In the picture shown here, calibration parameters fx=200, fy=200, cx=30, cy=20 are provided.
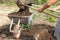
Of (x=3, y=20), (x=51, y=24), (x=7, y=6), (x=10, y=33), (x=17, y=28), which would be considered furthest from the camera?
(x=7, y=6)

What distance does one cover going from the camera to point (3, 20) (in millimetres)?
5680

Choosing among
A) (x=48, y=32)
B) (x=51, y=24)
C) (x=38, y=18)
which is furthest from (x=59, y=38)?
(x=38, y=18)

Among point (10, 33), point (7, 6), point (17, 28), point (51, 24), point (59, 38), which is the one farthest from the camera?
point (7, 6)

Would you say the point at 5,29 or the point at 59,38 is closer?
the point at 59,38

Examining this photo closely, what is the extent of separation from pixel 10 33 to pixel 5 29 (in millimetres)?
286

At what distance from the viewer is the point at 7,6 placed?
7039 mm

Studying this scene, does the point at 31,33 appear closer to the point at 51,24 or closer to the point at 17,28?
the point at 17,28

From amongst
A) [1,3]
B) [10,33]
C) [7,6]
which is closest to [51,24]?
[10,33]

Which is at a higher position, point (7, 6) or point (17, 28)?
point (17, 28)

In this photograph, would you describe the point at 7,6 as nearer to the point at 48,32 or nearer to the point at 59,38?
the point at 48,32

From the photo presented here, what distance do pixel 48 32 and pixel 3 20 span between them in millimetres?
1601

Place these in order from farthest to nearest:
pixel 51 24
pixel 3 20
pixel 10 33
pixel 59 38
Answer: pixel 3 20
pixel 51 24
pixel 10 33
pixel 59 38

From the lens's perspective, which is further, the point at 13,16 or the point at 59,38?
the point at 13,16

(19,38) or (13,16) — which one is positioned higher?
(13,16)
